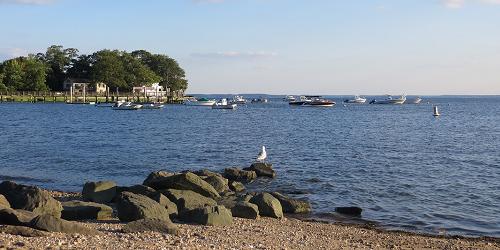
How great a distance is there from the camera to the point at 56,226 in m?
13.8

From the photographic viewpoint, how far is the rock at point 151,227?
15.0 m

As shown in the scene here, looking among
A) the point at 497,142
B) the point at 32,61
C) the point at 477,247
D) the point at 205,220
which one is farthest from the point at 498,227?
the point at 32,61

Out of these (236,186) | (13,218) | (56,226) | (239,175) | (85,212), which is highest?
(56,226)

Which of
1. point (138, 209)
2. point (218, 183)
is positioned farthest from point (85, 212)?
point (218, 183)

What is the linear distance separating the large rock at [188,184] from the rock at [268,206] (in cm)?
301

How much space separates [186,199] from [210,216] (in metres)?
3.25

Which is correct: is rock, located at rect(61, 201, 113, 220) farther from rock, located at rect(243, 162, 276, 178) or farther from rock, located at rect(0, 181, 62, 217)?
rock, located at rect(243, 162, 276, 178)

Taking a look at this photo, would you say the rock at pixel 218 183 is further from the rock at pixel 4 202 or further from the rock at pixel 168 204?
the rock at pixel 4 202

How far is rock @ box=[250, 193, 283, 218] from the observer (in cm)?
2097

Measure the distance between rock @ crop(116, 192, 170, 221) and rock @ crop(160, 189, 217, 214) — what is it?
62.0 inches

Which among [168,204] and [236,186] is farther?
[236,186]

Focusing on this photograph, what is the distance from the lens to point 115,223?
58.7 feet

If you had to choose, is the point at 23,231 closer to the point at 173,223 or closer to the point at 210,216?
the point at 173,223

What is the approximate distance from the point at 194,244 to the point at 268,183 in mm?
17036
